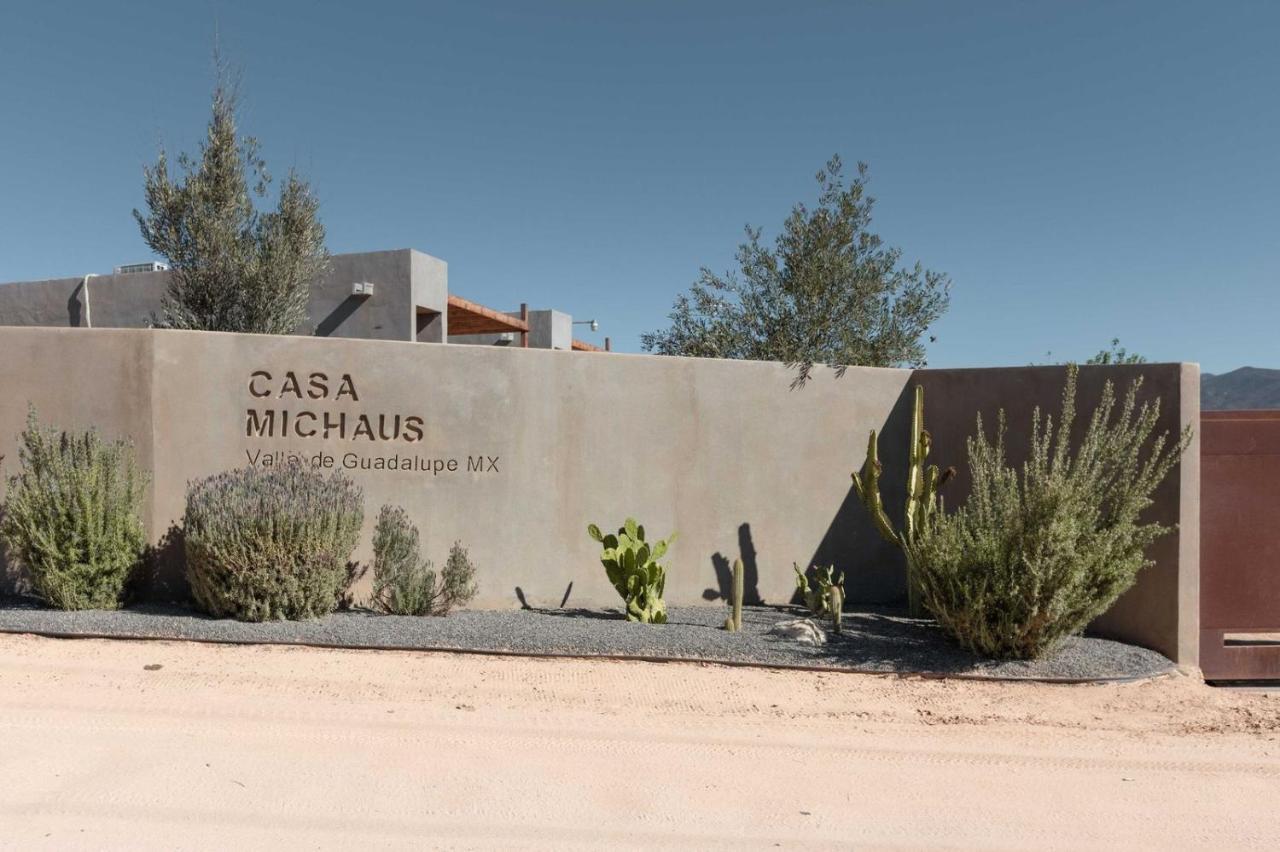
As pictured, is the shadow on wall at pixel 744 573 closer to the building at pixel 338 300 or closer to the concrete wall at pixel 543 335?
the building at pixel 338 300

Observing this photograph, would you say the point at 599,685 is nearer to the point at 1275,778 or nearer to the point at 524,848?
the point at 524,848

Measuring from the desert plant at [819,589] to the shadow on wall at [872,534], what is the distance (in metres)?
0.14

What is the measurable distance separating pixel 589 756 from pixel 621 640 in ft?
7.52

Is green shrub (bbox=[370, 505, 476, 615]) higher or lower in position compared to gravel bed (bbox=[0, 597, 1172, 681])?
higher

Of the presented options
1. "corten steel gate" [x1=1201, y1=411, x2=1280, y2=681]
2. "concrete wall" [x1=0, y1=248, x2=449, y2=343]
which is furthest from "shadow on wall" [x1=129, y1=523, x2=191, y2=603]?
"corten steel gate" [x1=1201, y1=411, x2=1280, y2=681]

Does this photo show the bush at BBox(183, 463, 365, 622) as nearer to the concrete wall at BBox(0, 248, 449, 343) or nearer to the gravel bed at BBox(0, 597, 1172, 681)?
the gravel bed at BBox(0, 597, 1172, 681)

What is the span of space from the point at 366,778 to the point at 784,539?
5.70m

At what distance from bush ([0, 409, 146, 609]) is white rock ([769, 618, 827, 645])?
5.81m

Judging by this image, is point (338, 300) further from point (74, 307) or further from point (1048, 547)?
point (1048, 547)

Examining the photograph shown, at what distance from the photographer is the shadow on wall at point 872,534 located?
9.67m

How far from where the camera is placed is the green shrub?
838 centimetres

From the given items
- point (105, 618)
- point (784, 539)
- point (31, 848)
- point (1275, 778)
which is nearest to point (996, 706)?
point (1275, 778)

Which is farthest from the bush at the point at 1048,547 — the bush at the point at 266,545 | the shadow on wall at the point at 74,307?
the shadow on wall at the point at 74,307

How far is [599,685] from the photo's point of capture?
6.52 meters
